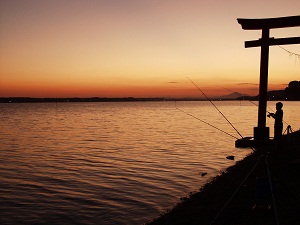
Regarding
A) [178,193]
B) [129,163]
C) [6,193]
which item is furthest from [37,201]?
[129,163]

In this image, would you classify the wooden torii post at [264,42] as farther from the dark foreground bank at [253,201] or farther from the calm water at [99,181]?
the calm water at [99,181]

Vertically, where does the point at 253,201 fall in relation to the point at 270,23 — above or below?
below

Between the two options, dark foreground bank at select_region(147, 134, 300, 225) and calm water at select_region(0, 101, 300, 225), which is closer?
dark foreground bank at select_region(147, 134, 300, 225)

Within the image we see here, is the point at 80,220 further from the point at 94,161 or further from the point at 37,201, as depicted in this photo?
the point at 94,161

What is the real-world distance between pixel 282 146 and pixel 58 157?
15.4 metres

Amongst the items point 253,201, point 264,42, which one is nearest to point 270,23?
point 264,42

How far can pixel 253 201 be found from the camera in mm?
7844

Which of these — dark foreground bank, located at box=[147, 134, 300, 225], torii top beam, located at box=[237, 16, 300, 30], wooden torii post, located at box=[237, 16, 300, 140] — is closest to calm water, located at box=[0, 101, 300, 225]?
dark foreground bank, located at box=[147, 134, 300, 225]

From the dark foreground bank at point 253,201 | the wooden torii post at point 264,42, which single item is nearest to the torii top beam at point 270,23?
the wooden torii post at point 264,42

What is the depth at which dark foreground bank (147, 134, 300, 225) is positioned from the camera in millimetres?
6219

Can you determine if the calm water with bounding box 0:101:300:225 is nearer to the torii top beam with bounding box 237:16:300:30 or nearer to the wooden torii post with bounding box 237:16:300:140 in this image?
the wooden torii post with bounding box 237:16:300:140

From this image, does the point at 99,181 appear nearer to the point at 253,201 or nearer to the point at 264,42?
the point at 253,201

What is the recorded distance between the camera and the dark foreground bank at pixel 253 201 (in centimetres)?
622

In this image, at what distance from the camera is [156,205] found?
37.1 feet
